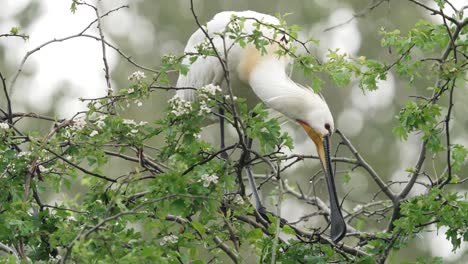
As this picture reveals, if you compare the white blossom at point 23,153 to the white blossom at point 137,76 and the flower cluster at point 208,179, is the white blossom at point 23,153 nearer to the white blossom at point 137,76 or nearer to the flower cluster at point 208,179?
the white blossom at point 137,76

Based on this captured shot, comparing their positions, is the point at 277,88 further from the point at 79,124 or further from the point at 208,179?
the point at 208,179

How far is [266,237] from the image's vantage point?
13.8ft

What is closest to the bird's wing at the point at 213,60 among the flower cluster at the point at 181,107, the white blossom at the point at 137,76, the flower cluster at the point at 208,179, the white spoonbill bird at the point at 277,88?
the white spoonbill bird at the point at 277,88

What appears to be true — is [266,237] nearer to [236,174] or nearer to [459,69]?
[236,174]

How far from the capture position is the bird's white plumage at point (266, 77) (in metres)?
5.71

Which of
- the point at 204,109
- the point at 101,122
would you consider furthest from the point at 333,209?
the point at 101,122

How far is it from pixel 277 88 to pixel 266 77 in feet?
0.39

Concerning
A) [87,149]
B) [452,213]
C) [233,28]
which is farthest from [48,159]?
[452,213]

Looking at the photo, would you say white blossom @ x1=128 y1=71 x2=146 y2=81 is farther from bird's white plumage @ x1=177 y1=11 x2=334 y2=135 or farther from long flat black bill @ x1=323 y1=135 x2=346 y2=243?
long flat black bill @ x1=323 y1=135 x2=346 y2=243

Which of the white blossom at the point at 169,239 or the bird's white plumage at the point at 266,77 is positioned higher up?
the bird's white plumage at the point at 266,77

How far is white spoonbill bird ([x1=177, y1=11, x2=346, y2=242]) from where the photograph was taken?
557cm

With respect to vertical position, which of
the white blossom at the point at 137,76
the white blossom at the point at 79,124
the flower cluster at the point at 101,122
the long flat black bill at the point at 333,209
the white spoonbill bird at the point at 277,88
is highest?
the white spoonbill bird at the point at 277,88

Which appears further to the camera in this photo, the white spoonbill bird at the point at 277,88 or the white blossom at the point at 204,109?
the white spoonbill bird at the point at 277,88

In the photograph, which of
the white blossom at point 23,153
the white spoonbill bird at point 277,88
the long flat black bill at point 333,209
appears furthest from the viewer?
the white spoonbill bird at point 277,88
